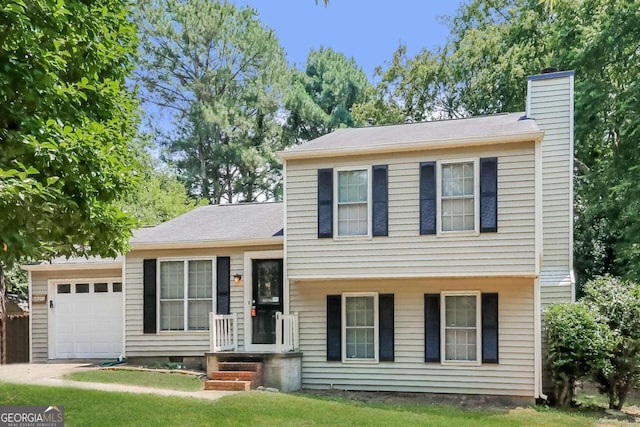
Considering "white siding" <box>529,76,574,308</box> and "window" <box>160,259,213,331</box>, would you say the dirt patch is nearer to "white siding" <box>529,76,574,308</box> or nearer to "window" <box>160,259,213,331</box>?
"white siding" <box>529,76,574,308</box>

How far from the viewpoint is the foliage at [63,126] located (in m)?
6.73

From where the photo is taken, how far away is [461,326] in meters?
12.2

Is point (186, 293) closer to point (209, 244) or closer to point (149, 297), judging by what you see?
point (149, 297)

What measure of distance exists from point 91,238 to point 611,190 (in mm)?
13959

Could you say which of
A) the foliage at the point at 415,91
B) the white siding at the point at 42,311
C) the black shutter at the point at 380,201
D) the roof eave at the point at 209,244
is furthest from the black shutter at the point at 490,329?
the foliage at the point at 415,91

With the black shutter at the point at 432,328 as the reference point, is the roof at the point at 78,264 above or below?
above

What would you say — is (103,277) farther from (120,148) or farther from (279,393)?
(120,148)

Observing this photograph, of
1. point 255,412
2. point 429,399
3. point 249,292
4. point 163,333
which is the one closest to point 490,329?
point 429,399

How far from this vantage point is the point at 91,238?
8.80 m

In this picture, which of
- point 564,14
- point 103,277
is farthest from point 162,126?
point 564,14

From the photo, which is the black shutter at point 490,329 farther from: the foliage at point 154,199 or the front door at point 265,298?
the foliage at point 154,199

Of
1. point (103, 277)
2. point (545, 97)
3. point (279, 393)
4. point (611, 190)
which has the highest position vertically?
point (545, 97)

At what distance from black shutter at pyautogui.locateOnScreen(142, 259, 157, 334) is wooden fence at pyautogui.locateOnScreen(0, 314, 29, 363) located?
440cm

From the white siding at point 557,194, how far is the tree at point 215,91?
56.8 feet
